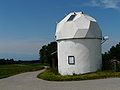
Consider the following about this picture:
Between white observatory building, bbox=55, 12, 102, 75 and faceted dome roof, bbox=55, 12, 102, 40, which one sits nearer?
white observatory building, bbox=55, 12, 102, 75

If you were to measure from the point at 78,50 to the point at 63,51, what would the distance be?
1.62 m

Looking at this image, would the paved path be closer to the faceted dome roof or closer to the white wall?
the white wall

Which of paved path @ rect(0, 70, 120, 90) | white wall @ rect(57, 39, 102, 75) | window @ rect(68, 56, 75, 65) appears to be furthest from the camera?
window @ rect(68, 56, 75, 65)

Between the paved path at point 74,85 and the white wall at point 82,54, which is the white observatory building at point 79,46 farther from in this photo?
the paved path at point 74,85

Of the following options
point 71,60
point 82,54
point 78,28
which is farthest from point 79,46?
point 78,28

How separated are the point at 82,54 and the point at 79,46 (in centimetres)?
79

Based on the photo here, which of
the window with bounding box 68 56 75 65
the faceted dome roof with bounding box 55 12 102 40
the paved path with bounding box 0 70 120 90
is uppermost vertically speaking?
the faceted dome roof with bounding box 55 12 102 40

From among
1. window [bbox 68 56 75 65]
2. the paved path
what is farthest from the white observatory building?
the paved path

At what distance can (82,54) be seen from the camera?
22.9m

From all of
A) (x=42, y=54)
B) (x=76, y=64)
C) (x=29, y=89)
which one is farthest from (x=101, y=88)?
(x=42, y=54)

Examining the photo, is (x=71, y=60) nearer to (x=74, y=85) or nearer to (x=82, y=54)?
(x=82, y=54)

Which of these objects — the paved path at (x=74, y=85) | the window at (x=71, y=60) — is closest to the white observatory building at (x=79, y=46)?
the window at (x=71, y=60)

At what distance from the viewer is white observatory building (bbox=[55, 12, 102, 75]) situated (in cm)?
2297

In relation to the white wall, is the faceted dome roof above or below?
above
